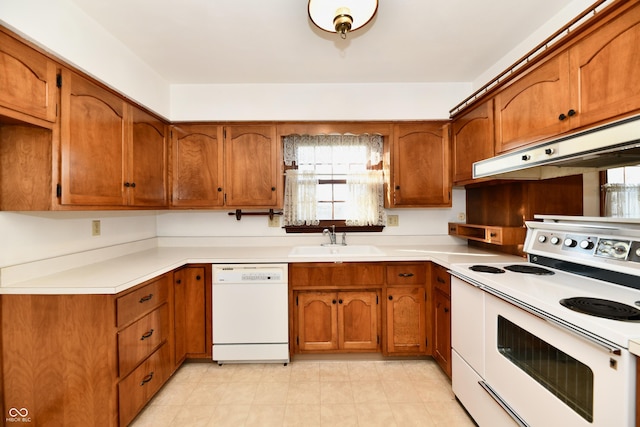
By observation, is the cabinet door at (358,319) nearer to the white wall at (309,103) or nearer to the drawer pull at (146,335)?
the drawer pull at (146,335)

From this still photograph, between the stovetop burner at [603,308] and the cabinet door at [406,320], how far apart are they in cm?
122

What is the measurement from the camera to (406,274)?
7.32ft

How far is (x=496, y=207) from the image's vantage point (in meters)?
2.27

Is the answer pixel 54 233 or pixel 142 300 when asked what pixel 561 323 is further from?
pixel 54 233

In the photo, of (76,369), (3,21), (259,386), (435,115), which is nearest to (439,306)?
(259,386)

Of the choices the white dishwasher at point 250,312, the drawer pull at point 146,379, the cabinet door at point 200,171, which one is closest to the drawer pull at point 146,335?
the drawer pull at point 146,379

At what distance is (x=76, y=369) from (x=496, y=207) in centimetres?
296

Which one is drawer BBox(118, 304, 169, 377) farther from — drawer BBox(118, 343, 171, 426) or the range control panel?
the range control panel

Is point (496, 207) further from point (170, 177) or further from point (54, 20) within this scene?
point (54, 20)

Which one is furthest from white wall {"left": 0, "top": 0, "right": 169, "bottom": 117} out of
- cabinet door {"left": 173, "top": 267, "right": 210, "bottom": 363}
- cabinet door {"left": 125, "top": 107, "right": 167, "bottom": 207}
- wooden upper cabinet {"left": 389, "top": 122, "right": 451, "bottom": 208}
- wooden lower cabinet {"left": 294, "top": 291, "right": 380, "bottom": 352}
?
wooden upper cabinet {"left": 389, "top": 122, "right": 451, "bottom": 208}

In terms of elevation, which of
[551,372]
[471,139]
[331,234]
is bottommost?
[551,372]

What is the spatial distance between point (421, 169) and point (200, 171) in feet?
6.57

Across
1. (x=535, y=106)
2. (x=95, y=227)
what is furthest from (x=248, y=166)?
(x=535, y=106)

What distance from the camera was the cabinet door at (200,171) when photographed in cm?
251
